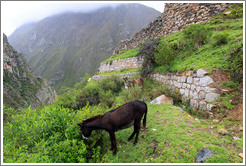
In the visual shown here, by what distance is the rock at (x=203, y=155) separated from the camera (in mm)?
2434

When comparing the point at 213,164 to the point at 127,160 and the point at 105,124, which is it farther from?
the point at 105,124

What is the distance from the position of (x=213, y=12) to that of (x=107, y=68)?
Answer: 13.3m

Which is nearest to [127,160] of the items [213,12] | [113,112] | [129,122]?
[129,122]

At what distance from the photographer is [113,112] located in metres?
3.36

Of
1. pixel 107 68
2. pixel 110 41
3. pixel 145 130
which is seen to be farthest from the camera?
pixel 110 41

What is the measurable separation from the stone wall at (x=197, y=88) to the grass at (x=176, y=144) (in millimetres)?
960

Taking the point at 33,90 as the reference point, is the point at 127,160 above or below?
above

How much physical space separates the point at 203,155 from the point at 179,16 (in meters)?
14.4

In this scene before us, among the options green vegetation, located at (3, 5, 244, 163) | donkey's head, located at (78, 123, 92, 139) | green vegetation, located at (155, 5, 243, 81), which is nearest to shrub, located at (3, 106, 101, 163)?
green vegetation, located at (3, 5, 244, 163)

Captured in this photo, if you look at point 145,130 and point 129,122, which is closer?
point 129,122

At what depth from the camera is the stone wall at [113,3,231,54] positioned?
10777 mm

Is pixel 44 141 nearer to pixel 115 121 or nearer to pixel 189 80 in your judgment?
pixel 115 121

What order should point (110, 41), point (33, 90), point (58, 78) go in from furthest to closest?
point (110, 41) < point (58, 78) < point (33, 90)

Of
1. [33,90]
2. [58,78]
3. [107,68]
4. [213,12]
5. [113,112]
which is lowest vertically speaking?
[58,78]
